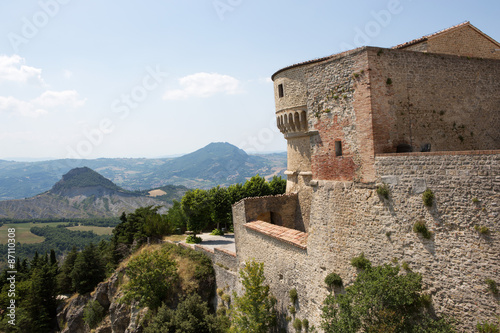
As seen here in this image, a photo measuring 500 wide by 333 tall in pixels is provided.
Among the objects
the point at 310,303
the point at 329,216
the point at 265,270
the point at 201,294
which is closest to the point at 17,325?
the point at 201,294

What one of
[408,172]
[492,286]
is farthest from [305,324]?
[408,172]

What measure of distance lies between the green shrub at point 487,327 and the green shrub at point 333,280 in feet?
15.9

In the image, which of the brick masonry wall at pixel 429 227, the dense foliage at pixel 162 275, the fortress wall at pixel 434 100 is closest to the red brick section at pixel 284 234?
the brick masonry wall at pixel 429 227

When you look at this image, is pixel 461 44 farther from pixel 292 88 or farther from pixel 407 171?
pixel 407 171

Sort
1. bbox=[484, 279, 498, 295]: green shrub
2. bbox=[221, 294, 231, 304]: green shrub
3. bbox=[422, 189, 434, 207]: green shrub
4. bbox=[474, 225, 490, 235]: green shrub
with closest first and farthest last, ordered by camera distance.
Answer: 1. bbox=[484, 279, 498, 295]: green shrub
2. bbox=[474, 225, 490, 235]: green shrub
3. bbox=[422, 189, 434, 207]: green shrub
4. bbox=[221, 294, 231, 304]: green shrub

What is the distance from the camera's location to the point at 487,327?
346 inches

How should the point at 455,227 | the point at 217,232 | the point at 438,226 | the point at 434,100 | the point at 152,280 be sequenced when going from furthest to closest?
the point at 217,232
the point at 152,280
the point at 434,100
the point at 438,226
the point at 455,227

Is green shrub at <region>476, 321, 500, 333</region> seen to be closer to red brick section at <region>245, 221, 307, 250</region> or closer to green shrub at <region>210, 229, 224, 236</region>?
red brick section at <region>245, 221, 307, 250</region>

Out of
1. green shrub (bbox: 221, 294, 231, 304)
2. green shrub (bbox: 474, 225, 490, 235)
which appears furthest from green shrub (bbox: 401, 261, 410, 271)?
green shrub (bbox: 221, 294, 231, 304)

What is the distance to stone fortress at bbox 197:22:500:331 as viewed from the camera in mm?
9508

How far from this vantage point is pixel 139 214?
144 feet

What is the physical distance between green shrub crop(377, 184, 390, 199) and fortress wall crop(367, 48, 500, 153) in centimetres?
158

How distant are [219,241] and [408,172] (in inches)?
1155

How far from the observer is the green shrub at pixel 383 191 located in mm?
11750
